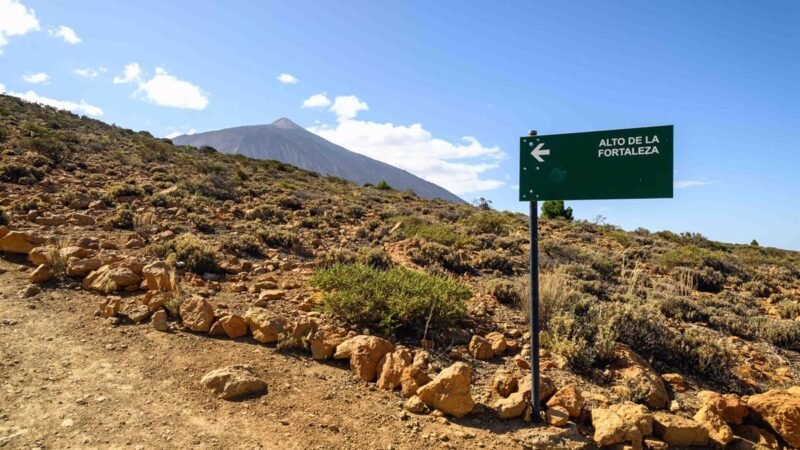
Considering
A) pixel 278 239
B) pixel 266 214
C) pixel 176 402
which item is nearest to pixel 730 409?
pixel 176 402

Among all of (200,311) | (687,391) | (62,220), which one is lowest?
(687,391)

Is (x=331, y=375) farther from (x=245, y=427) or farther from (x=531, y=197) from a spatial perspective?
(x=531, y=197)

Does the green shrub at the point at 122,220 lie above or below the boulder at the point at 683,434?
above

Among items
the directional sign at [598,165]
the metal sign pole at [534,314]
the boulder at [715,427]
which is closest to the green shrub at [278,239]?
the metal sign pole at [534,314]

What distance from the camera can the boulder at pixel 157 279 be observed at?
5820 millimetres

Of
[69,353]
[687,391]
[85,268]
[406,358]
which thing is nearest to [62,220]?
[85,268]

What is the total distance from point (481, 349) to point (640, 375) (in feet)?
5.19

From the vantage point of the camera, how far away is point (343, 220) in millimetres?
14234

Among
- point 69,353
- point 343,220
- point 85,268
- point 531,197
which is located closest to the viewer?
point 531,197

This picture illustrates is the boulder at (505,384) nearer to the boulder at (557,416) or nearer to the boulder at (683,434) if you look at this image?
the boulder at (557,416)

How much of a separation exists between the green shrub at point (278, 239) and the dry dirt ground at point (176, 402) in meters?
4.82

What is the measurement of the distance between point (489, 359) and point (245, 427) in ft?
8.55

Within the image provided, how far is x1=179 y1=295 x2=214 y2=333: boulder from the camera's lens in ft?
16.6

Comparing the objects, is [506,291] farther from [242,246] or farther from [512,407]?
[242,246]
